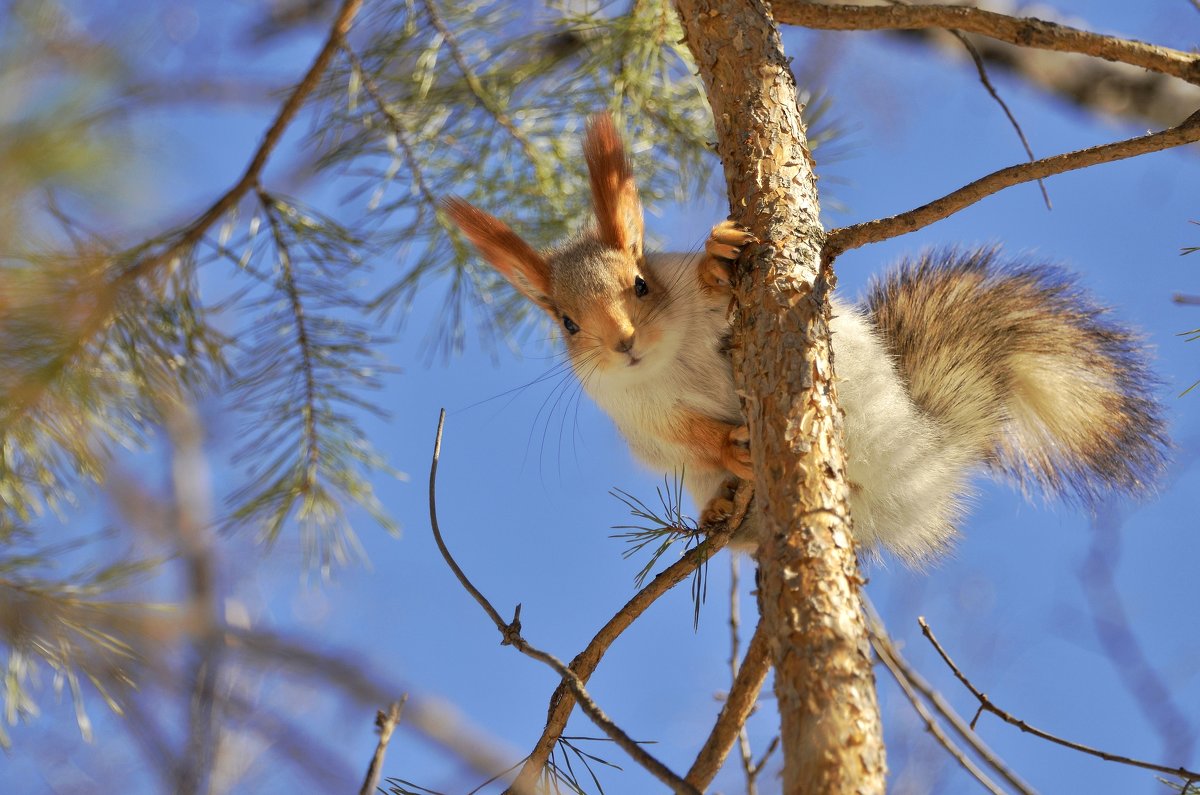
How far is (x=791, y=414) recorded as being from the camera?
1.21 metres

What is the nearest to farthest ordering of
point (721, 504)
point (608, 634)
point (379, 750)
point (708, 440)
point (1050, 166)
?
point (379, 750) < point (1050, 166) < point (608, 634) < point (721, 504) < point (708, 440)

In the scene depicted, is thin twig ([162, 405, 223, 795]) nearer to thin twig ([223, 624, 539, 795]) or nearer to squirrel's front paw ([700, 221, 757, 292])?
thin twig ([223, 624, 539, 795])

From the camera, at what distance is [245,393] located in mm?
2264

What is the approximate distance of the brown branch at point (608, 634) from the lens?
52.2 inches

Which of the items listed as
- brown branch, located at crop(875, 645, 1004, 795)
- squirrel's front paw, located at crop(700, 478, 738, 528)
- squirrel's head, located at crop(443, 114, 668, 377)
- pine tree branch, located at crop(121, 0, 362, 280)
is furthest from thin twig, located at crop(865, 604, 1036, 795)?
pine tree branch, located at crop(121, 0, 362, 280)

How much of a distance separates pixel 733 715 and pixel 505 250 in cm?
109

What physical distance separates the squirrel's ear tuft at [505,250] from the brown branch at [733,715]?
0.98 m

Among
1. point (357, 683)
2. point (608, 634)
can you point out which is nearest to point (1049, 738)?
point (608, 634)

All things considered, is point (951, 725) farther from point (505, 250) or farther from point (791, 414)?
point (505, 250)

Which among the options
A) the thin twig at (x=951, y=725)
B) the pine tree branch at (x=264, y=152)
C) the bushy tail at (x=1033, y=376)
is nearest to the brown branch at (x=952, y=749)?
the thin twig at (x=951, y=725)

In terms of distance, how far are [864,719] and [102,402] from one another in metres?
1.55

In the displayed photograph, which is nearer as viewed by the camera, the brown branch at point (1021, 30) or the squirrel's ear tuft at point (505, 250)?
the brown branch at point (1021, 30)

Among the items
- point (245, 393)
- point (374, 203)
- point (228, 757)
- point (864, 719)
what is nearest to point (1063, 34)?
point (864, 719)

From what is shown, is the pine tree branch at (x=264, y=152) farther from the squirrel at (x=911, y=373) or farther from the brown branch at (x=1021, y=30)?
the brown branch at (x=1021, y=30)
